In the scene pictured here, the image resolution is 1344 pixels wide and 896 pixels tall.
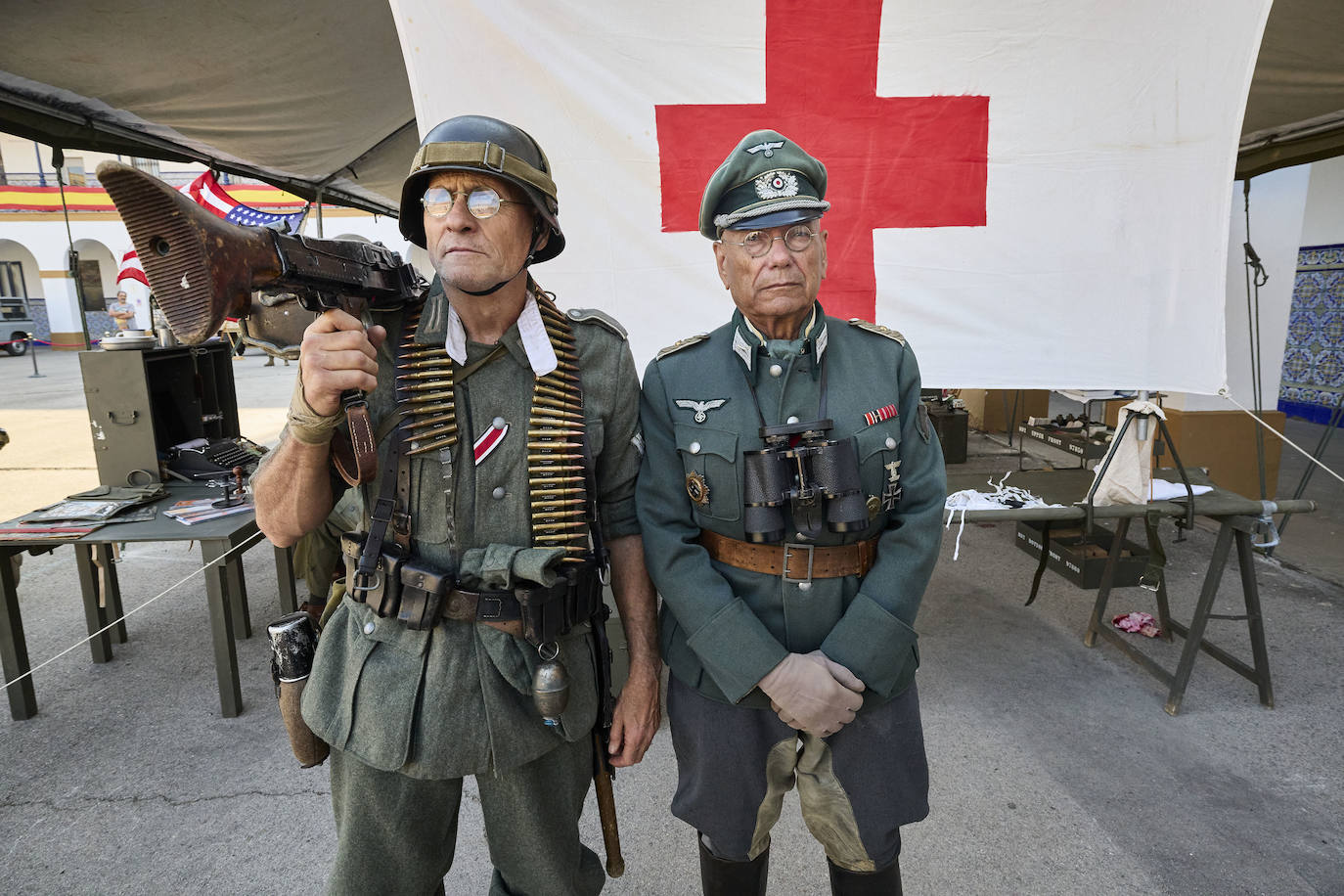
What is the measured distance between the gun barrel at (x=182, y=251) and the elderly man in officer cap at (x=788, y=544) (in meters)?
0.82

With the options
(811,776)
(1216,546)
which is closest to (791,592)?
(811,776)

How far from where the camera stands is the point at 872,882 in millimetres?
1469

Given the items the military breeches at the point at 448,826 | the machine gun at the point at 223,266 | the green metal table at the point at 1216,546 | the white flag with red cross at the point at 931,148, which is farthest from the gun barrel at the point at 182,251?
the green metal table at the point at 1216,546

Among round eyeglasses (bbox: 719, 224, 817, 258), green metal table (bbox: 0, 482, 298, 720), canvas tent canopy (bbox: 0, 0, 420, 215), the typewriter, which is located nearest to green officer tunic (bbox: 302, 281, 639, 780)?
round eyeglasses (bbox: 719, 224, 817, 258)

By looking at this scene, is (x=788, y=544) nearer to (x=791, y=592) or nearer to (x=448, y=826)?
(x=791, y=592)

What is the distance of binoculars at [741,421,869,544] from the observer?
1312 mm

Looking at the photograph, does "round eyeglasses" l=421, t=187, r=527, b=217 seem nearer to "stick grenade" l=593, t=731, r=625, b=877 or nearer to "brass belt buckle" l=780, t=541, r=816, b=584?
"brass belt buckle" l=780, t=541, r=816, b=584

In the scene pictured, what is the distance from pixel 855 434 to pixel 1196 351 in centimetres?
209

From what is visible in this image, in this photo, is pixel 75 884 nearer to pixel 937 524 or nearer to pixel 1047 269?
pixel 937 524

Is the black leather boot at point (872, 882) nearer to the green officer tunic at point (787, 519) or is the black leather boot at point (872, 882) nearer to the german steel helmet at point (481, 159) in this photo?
the green officer tunic at point (787, 519)

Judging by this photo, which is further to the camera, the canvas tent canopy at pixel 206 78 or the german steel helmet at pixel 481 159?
the canvas tent canopy at pixel 206 78

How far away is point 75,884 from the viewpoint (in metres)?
2.00

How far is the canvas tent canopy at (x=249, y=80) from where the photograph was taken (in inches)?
112

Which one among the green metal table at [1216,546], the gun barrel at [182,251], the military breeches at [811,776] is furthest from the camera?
the green metal table at [1216,546]
